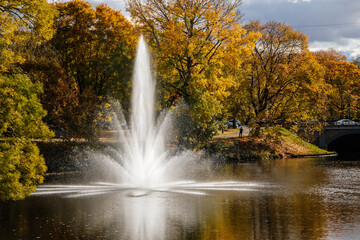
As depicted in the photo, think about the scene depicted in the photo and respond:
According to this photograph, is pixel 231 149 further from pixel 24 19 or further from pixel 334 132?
pixel 24 19

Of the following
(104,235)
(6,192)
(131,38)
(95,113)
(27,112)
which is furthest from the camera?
(131,38)

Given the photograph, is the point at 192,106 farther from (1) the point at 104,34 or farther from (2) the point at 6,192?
(2) the point at 6,192

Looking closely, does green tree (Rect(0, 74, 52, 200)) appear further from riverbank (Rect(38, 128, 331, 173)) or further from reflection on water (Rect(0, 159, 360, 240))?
riverbank (Rect(38, 128, 331, 173))

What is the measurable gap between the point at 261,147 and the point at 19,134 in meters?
35.4

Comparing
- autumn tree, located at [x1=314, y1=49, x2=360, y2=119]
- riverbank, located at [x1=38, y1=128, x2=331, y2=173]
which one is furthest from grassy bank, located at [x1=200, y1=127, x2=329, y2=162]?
autumn tree, located at [x1=314, y1=49, x2=360, y2=119]

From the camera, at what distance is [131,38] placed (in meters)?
41.8

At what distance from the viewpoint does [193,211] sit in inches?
735

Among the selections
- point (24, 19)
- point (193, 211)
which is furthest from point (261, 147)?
point (24, 19)

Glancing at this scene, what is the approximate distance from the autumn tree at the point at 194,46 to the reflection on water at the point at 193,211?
1178 centimetres

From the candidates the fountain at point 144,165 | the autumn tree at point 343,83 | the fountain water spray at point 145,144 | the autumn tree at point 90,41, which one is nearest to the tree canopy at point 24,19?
the fountain at point 144,165

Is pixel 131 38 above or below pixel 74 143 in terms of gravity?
above

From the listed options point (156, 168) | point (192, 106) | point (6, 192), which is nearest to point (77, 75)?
point (192, 106)

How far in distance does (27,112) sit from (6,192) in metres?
3.97

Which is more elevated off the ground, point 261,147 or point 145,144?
point 145,144
